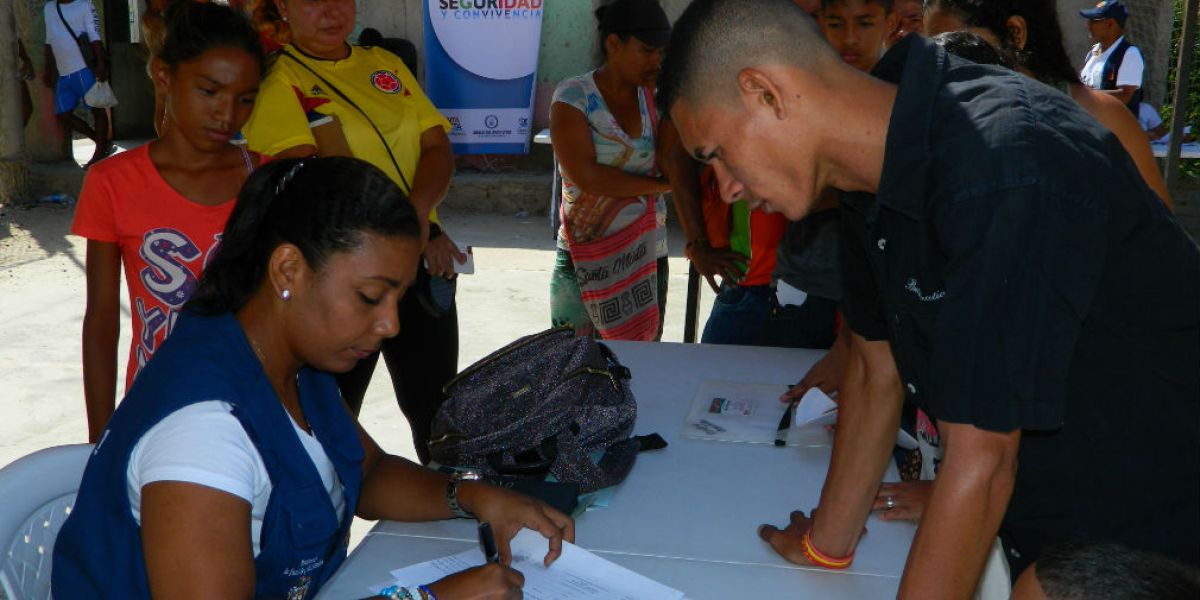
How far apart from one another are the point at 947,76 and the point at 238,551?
1018 mm

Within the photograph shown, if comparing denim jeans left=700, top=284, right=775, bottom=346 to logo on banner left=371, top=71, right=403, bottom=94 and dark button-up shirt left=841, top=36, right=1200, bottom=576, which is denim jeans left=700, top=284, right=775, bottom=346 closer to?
logo on banner left=371, top=71, right=403, bottom=94

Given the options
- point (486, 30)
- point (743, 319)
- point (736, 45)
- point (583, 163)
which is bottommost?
point (486, 30)

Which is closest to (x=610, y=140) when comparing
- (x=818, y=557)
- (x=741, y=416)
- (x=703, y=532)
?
(x=741, y=416)

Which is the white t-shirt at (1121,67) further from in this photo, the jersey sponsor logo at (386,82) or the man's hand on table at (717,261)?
the jersey sponsor logo at (386,82)

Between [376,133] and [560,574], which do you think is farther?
[376,133]

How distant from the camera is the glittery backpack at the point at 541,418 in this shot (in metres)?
1.95

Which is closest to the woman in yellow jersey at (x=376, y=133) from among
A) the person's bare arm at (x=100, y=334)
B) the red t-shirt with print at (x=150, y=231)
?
the red t-shirt with print at (x=150, y=231)

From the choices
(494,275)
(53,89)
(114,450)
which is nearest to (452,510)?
(114,450)

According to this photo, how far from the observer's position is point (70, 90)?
336 inches

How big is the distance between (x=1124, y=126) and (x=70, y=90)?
8233mm

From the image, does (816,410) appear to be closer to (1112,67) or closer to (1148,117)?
(1112,67)

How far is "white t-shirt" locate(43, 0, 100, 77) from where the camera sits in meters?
8.44

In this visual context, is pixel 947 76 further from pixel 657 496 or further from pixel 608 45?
pixel 608 45

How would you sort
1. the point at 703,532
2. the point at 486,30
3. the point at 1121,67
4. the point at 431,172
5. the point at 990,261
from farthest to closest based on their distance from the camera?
the point at 486,30 < the point at 1121,67 < the point at 431,172 < the point at 703,532 < the point at 990,261
